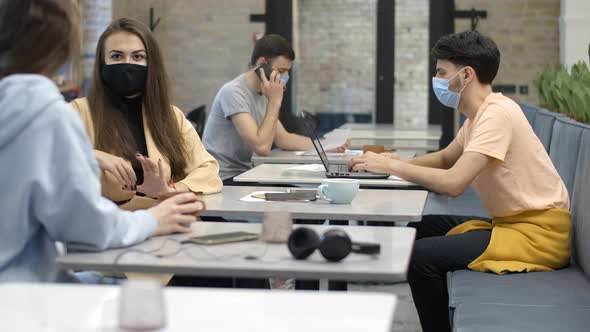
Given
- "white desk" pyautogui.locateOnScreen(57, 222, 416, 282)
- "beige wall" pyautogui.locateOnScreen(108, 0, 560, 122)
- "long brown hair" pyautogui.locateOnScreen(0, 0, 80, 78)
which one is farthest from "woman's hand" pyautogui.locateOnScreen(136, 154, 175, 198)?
"beige wall" pyautogui.locateOnScreen(108, 0, 560, 122)

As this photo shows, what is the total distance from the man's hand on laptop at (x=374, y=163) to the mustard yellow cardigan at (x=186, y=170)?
1.84 ft

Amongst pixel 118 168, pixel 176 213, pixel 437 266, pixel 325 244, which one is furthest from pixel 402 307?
pixel 325 244

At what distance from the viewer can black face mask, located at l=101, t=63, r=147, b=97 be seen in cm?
349

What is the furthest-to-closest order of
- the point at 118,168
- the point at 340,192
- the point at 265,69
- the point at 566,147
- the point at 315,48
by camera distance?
the point at 315,48, the point at 265,69, the point at 566,147, the point at 340,192, the point at 118,168

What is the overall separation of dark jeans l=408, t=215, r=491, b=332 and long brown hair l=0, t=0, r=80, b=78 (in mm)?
1844

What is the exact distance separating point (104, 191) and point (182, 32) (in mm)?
6870

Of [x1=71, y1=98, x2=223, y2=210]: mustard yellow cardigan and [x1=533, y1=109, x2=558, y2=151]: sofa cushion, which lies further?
[x1=533, y1=109, x2=558, y2=151]: sofa cushion

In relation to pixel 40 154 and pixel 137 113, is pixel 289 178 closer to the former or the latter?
pixel 137 113

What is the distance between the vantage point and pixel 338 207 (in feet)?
10.4

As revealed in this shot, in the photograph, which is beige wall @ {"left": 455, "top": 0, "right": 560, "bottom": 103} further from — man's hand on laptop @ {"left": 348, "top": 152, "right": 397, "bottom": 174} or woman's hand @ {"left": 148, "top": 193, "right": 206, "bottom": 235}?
woman's hand @ {"left": 148, "top": 193, "right": 206, "bottom": 235}

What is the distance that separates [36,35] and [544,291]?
6.06 feet

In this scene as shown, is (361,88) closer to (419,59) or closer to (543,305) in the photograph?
(419,59)

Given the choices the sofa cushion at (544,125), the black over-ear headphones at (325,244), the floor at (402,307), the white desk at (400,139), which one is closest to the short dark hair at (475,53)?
the sofa cushion at (544,125)

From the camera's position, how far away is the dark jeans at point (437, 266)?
141 inches
